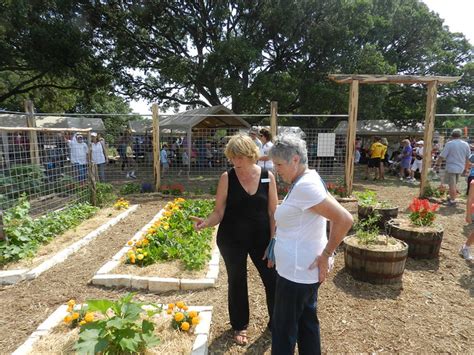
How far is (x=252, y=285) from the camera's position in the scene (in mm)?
3910

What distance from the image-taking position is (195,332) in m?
2.68

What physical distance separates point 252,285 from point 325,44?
50.0 feet

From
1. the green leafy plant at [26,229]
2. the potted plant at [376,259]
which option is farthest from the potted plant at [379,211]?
the green leafy plant at [26,229]

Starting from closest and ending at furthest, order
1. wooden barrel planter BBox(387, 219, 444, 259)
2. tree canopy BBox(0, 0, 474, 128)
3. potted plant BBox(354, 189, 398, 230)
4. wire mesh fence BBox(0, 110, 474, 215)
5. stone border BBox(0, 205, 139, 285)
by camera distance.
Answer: stone border BBox(0, 205, 139, 285)
wooden barrel planter BBox(387, 219, 444, 259)
potted plant BBox(354, 189, 398, 230)
wire mesh fence BBox(0, 110, 474, 215)
tree canopy BBox(0, 0, 474, 128)

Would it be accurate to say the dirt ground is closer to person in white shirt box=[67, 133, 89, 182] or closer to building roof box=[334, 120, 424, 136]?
person in white shirt box=[67, 133, 89, 182]

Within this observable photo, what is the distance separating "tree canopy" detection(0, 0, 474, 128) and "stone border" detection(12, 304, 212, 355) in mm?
13415

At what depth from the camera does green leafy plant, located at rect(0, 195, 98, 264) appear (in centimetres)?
433

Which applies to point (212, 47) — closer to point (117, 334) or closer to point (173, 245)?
point (173, 245)

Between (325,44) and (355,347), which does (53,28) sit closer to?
(325,44)

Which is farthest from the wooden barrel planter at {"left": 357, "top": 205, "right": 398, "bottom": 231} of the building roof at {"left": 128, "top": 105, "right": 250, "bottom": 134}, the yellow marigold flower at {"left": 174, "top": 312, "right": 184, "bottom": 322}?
the building roof at {"left": 128, "top": 105, "right": 250, "bottom": 134}

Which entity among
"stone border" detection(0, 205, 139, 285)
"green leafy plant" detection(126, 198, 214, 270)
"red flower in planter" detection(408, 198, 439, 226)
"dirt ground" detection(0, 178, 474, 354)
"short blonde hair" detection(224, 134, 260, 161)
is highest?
"short blonde hair" detection(224, 134, 260, 161)

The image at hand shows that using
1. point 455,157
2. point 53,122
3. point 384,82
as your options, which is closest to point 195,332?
point 384,82

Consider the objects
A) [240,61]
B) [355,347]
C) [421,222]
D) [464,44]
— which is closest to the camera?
[355,347]

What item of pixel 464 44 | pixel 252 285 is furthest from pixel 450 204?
pixel 464 44
